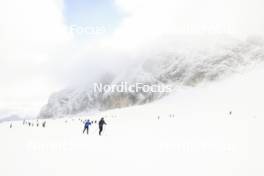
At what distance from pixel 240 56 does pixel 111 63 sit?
68.2 meters

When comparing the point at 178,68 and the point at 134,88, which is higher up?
the point at 178,68

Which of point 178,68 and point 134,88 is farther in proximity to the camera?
point 134,88

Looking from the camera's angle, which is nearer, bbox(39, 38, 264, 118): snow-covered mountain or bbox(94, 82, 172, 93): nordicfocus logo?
bbox(39, 38, 264, 118): snow-covered mountain

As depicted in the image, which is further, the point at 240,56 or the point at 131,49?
the point at 131,49

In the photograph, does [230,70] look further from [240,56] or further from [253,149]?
[253,149]

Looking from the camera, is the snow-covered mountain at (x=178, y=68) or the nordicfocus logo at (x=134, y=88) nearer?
the snow-covered mountain at (x=178, y=68)

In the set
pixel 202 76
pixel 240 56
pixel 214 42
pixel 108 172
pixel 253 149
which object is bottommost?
pixel 108 172

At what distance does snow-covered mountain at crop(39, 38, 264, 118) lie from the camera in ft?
305

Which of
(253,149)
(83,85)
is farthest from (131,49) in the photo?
(253,149)

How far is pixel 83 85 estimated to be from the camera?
133750 millimetres

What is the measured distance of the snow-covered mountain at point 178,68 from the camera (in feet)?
305

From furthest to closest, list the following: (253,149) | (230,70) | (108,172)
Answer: (230,70), (253,149), (108,172)

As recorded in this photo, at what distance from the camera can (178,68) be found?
101500 millimetres

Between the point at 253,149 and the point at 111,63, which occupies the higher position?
the point at 111,63
